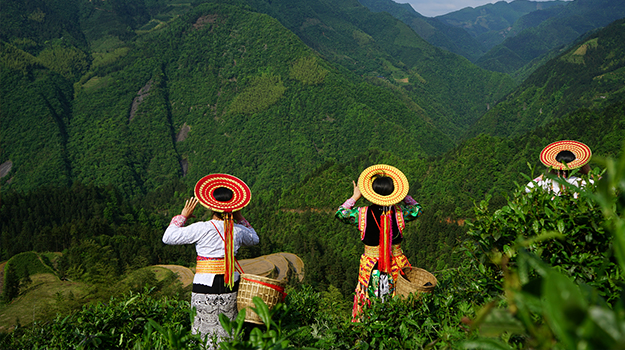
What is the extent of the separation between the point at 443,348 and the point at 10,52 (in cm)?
14220

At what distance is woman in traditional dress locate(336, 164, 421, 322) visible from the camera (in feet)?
15.9

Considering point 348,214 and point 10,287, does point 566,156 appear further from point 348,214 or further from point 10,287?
point 10,287

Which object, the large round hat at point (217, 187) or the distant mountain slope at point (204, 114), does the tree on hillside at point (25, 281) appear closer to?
the large round hat at point (217, 187)

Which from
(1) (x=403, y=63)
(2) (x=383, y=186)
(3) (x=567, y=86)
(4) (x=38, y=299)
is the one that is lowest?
(4) (x=38, y=299)

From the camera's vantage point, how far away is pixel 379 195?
484 cm

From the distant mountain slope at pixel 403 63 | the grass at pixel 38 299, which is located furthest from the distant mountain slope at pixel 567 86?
the grass at pixel 38 299

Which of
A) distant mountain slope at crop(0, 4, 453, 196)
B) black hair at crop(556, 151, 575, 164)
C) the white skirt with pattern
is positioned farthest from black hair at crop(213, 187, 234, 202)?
distant mountain slope at crop(0, 4, 453, 196)

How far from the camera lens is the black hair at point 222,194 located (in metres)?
4.40

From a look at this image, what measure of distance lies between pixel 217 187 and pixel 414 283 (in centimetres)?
258

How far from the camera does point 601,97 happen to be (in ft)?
242

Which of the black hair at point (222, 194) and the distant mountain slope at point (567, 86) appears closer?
the black hair at point (222, 194)

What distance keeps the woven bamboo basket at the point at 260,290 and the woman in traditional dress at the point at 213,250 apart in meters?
0.10

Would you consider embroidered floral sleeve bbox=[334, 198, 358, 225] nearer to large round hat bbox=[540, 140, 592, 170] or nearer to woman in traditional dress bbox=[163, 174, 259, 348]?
woman in traditional dress bbox=[163, 174, 259, 348]

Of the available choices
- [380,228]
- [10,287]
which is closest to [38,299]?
[10,287]
